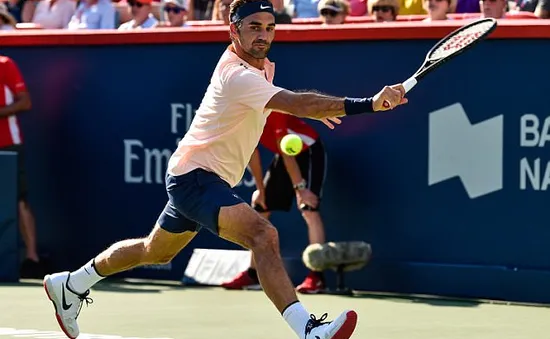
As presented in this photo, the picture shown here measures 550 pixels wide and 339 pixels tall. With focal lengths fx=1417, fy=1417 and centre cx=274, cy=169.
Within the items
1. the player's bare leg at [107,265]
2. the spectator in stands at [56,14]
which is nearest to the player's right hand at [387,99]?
the player's bare leg at [107,265]

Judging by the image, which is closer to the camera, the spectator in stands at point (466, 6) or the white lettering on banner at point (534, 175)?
the white lettering on banner at point (534, 175)

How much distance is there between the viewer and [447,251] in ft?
34.2

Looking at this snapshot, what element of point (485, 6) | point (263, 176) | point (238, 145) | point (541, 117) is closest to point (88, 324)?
point (238, 145)

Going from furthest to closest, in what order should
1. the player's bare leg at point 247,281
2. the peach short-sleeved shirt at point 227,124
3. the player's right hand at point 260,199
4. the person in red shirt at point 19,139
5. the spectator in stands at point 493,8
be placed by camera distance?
the person in red shirt at point 19,139, the spectator in stands at point 493,8, the player's bare leg at point 247,281, the player's right hand at point 260,199, the peach short-sleeved shirt at point 227,124

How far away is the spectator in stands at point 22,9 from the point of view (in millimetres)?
16531

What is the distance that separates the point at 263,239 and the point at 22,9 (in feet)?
34.1

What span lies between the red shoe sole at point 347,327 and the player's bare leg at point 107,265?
1.29 m

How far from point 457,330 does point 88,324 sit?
89.6 inches

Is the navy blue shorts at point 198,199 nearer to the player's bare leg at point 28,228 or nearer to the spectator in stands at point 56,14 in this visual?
the player's bare leg at point 28,228

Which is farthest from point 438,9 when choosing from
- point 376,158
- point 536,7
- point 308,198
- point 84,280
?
point 84,280

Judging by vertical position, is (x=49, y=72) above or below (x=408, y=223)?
above

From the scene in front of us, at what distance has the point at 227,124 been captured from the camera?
7.44 m

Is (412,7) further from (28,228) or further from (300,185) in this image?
(28,228)

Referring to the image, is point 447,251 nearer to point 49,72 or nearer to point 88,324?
point 88,324
